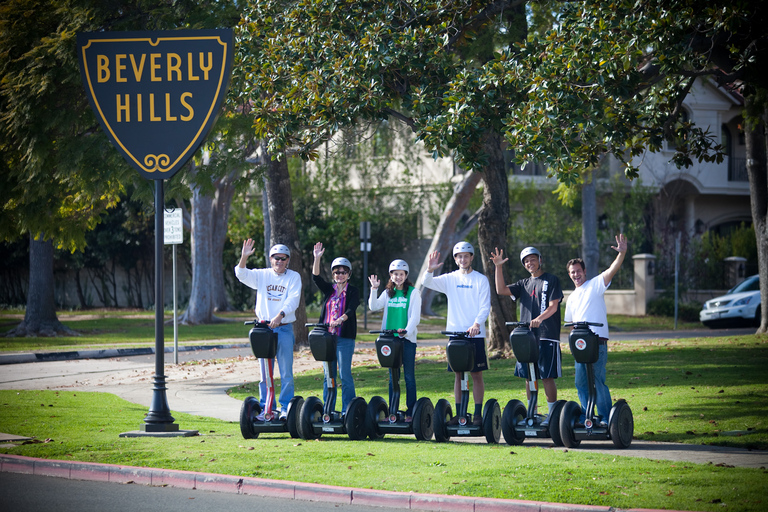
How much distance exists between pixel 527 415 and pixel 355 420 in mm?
1790

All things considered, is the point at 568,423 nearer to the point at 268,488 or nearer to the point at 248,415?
the point at 268,488

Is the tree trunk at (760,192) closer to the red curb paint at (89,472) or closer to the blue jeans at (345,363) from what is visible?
the blue jeans at (345,363)

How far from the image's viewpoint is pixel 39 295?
944 inches

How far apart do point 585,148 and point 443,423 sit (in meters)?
4.80

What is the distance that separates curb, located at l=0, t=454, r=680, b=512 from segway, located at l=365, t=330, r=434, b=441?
208 cm

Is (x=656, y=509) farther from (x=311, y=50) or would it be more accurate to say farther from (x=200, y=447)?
(x=311, y=50)

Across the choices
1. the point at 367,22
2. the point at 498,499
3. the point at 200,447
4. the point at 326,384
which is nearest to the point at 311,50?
the point at 367,22

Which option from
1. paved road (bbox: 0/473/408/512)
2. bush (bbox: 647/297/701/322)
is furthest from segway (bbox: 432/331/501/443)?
bush (bbox: 647/297/701/322)

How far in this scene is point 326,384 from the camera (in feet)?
30.2

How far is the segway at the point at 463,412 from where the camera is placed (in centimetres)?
862

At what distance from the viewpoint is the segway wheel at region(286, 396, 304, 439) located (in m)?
9.05

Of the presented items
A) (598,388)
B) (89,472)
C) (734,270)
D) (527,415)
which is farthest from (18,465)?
(734,270)

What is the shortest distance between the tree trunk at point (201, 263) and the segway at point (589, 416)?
840 inches

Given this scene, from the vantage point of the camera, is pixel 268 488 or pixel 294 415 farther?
pixel 294 415
